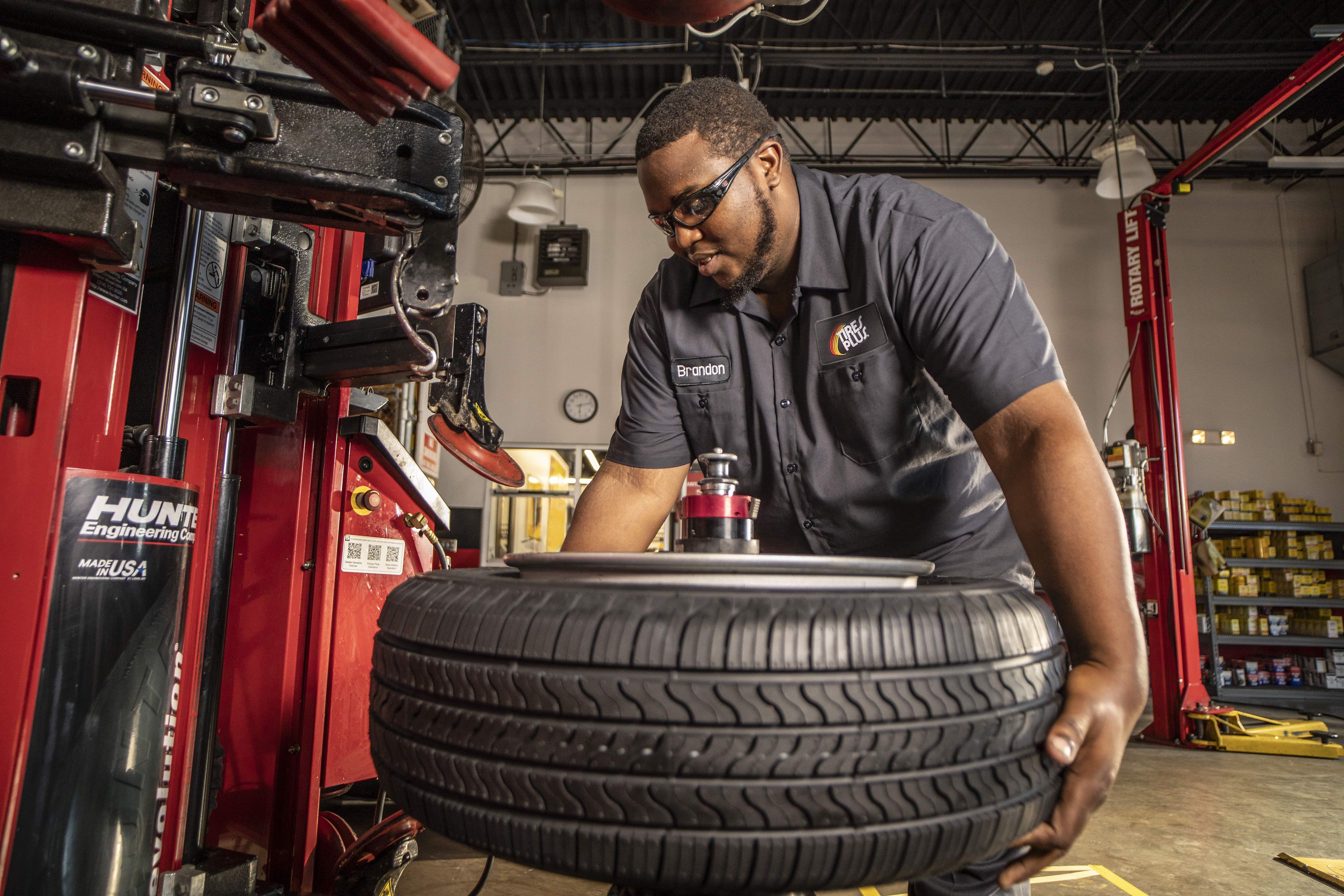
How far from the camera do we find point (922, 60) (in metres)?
6.00

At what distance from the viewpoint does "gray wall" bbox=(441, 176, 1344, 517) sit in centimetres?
702

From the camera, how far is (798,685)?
1.78 ft

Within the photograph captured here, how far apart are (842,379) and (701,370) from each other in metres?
0.29

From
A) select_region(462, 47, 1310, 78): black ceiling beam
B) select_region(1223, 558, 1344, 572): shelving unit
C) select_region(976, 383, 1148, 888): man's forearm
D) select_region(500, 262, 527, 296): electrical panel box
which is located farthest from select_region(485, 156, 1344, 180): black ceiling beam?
select_region(976, 383, 1148, 888): man's forearm

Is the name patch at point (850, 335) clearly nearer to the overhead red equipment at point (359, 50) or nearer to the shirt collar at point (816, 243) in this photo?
the shirt collar at point (816, 243)

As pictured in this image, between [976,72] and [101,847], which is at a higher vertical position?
[976,72]

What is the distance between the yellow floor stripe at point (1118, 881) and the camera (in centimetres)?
193

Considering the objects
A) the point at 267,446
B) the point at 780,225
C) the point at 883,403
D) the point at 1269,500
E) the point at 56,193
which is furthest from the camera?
the point at 1269,500

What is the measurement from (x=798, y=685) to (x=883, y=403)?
73cm

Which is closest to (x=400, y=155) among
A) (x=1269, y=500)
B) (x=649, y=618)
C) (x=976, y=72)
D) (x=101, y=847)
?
(x=649, y=618)

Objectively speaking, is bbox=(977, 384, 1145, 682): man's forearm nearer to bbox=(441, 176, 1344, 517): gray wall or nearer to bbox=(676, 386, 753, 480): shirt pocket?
bbox=(676, 386, 753, 480): shirt pocket

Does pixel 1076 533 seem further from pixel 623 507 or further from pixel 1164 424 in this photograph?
pixel 1164 424

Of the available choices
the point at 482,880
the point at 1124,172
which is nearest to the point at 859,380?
the point at 482,880

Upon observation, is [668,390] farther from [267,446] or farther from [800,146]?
[800,146]
